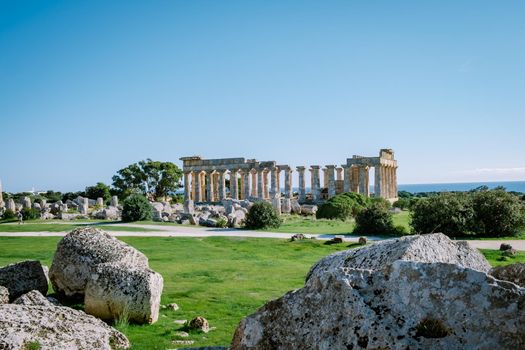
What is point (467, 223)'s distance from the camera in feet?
89.1

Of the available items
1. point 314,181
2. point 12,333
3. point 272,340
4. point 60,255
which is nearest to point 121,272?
point 60,255

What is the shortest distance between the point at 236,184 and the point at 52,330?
6948 cm

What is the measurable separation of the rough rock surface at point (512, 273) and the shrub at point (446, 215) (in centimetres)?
2223

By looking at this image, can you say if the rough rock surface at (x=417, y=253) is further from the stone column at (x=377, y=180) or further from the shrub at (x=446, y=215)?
the stone column at (x=377, y=180)

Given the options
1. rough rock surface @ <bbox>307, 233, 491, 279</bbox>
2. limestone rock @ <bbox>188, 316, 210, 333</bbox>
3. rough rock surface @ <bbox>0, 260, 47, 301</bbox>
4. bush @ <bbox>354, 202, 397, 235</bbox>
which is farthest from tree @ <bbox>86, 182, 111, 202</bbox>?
rough rock surface @ <bbox>307, 233, 491, 279</bbox>

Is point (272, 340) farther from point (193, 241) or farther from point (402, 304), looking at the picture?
point (193, 241)

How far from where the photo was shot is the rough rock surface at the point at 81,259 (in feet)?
39.0

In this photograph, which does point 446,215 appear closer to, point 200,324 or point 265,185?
point 200,324

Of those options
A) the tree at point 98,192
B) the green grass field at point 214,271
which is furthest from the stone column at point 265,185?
the green grass field at point 214,271

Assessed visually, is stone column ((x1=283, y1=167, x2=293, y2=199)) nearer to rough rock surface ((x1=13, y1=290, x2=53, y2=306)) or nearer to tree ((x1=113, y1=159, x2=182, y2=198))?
tree ((x1=113, y1=159, x2=182, y2=198))

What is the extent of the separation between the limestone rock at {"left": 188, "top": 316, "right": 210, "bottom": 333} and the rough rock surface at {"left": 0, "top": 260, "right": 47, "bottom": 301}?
14.4 feet

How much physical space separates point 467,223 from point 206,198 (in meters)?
60.8

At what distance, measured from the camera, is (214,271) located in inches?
660

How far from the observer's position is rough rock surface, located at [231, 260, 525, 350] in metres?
3.40
